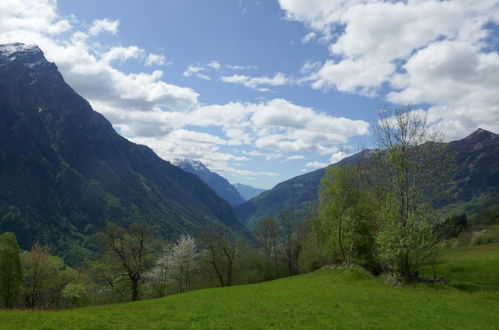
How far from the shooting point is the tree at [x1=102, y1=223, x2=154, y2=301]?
63.7m

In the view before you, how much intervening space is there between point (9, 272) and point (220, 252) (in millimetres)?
47663

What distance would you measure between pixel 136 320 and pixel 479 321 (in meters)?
25.7

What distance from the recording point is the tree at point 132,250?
63719mm

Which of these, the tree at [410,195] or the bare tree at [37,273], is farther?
the bare tree at [37,273]

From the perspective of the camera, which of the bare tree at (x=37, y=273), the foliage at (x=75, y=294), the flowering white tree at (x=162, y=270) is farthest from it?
A: the foliage at (x=75, y=294)

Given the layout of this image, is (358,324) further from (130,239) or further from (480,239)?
(480,239)

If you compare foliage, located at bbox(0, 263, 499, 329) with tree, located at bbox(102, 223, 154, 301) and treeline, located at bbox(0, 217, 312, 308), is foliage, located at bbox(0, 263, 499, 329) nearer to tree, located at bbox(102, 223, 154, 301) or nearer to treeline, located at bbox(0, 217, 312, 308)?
tree, located at bbox(102, 223, 154, 301)

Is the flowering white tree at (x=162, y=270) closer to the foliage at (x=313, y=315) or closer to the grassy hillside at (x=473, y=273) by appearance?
the foliage at (x=313, y=315)

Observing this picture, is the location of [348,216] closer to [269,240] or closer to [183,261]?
[269,240]

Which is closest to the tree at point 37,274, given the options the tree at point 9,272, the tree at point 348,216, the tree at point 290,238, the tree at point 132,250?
the tree at point 9,272

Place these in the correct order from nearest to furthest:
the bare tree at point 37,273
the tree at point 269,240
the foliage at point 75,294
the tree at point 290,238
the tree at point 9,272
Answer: the tree at point 9,272 < the bare tree at point 37,273 < the foliage at point 75,294 < the tree at point 290,238 < the tree at point 269,240

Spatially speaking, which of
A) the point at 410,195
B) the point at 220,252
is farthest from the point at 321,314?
the point at 220,252

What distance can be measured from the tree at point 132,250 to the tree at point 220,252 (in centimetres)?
1768

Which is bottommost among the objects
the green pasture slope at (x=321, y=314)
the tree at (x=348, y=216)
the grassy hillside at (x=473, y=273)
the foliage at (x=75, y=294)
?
the foliage at (x=75, y=294)
